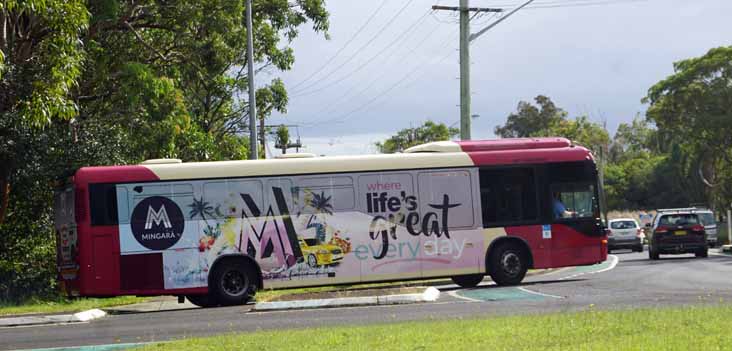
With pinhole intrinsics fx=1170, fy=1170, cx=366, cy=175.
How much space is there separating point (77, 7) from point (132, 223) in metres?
4.37

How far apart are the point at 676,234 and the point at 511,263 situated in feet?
53.1

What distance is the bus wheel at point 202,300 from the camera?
953 inches

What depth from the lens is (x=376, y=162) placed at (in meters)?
24.6

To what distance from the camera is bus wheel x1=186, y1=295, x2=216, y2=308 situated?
24.2 meters

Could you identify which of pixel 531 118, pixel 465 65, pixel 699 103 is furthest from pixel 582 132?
pixel 465 65

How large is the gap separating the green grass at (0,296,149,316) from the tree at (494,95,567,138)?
8902 centimetres

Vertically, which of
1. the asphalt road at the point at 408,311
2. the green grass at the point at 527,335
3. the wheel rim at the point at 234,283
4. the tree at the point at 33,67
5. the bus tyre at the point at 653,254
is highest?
the tree at the point at 33,67

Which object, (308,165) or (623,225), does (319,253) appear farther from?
(623,225)

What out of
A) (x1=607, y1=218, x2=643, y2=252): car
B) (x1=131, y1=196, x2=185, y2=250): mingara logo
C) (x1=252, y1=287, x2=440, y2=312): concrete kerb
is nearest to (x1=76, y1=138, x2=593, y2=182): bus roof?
(x1=131, y1=196, x2=185, y2=250): mingara logo

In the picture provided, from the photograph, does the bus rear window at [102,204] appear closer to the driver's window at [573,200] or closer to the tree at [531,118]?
the driver's window at [573,200]

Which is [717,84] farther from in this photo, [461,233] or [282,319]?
[282,319]

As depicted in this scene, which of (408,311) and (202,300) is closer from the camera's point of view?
(408,311)

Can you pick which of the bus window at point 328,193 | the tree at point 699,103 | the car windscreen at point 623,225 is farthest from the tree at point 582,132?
the bus window at point 328,193

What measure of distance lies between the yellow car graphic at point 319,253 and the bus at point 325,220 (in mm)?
21
